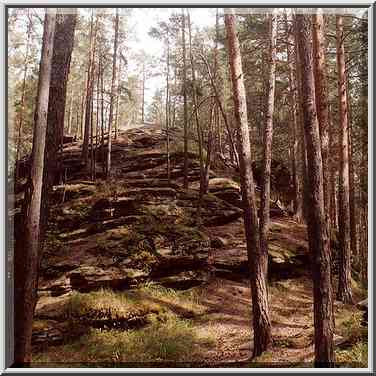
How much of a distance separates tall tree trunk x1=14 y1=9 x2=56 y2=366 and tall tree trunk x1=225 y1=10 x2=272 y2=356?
10.2 ft

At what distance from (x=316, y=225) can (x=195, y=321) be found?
4.42 metres

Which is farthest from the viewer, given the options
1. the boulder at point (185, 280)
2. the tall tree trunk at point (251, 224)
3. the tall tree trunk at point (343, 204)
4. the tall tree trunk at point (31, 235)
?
the boulder at point (185, 280)

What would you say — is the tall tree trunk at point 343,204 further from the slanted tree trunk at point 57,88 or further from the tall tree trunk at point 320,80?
the slanted tree trunk at point 57,88

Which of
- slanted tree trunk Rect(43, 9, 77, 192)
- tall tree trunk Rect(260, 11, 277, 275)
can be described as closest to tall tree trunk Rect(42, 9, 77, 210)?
slanted tree trunk Rect(43, 9, 77, 192)

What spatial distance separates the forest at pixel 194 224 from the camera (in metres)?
5.67

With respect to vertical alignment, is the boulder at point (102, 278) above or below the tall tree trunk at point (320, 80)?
below

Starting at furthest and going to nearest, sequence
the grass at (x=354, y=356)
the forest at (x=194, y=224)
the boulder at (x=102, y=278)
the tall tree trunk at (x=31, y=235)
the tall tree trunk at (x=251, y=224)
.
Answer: the boulder at (x=102, y=278) → the tall tree trunk at (x=251, y=224) → the grass at (x=354, y=356) → the forest at (x=194, y=224) → the tall tree trunk at (x=31, y=235)

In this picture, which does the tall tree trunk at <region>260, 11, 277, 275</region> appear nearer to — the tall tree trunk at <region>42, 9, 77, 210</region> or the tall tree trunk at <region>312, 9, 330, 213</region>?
the tall tree trunk at <region>312, 9, 330, 213</region>

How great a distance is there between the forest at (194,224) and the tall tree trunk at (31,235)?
0.06 ft

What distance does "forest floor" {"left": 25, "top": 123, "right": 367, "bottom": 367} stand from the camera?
267 inches

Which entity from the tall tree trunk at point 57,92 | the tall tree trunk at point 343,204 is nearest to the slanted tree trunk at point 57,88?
the tall tree trunk at point 57,92

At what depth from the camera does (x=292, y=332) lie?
7758 mm

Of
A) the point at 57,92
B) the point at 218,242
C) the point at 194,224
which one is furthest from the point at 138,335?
the point at 57,92

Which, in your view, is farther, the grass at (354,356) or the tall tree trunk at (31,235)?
the grass at (354,356)
